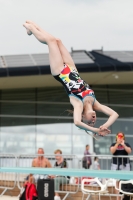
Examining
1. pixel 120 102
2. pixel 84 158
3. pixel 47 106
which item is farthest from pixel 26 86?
pixel 84 158

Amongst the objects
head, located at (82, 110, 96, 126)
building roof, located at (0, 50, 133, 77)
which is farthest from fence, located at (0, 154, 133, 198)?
building roof, located at (0, 50, 133, 77)

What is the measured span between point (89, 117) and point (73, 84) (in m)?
0.74

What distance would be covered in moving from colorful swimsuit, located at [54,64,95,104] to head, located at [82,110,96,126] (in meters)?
0.32

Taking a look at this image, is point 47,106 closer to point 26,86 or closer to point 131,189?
point 26,86

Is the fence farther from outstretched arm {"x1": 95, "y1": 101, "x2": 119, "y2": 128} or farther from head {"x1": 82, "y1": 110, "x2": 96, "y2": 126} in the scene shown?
head {"x1": 82, "y1": 110, "x2": 96, "y2": 126}

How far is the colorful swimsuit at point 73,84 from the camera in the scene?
305 inches

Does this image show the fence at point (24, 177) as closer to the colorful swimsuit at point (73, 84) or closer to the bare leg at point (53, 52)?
the colorful swimsuit at point (73, 84)

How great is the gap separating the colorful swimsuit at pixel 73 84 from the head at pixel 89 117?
32 centimetres

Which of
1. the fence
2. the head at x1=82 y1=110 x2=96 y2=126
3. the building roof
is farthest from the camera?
the building roof

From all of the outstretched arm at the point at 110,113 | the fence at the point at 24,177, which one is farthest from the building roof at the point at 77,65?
the outstretched arm at the point at 110,113

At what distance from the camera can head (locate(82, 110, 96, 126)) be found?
24.4 ft

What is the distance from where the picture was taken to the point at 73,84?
25.8 ft

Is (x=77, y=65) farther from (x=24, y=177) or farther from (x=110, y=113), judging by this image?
(x=110, y=113)

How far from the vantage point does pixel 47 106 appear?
20.9 metres
